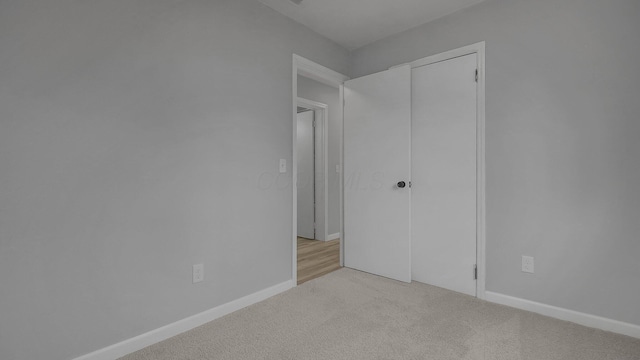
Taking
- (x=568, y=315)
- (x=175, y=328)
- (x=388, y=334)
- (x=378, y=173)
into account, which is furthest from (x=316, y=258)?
(x=568, y=315)

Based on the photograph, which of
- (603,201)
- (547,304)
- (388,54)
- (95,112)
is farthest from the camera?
(388,54)

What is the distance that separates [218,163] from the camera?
2107 mm

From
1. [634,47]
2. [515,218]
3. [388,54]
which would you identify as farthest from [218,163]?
[634,47]

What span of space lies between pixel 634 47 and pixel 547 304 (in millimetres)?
1762

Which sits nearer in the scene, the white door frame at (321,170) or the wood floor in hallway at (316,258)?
the wood floor in hallway at (316,258)

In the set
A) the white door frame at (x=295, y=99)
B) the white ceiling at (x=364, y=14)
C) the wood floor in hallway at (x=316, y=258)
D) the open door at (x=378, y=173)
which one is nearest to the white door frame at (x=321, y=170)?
the wood floor in hallway at (x=316, y=258)

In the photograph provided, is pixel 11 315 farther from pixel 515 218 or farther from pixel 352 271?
pixel 515 218

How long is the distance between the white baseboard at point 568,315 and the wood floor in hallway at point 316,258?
5.06 ft

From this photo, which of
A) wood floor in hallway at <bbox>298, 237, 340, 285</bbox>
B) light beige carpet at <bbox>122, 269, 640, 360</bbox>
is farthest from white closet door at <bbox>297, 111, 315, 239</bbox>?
light beige carpet at <bbox>122, 269, 640, 360</bbox>

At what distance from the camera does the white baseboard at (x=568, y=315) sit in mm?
1821

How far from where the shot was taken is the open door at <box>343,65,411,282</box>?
2752 mm

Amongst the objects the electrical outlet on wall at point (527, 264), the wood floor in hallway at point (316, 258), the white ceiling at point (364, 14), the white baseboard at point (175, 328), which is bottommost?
the wood floor in hallway at point (316, 258)

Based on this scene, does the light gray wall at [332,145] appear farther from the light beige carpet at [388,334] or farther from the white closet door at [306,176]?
the light beige carpet at [388,334]

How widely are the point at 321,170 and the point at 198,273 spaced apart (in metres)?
2.77
